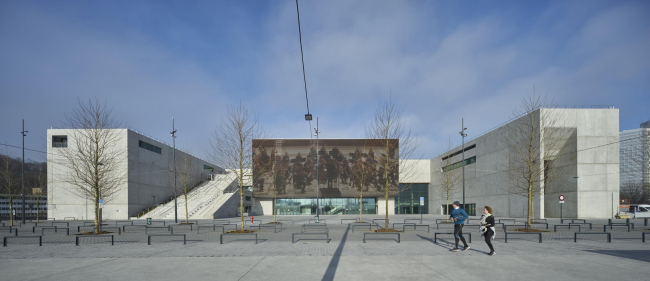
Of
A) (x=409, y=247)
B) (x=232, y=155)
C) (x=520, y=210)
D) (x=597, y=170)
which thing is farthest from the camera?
(x=520, y=210)

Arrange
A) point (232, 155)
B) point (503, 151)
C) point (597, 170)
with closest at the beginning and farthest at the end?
point (232, 155) → point (597, 170) → point (503, 151)

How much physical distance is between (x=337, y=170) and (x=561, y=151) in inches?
1250

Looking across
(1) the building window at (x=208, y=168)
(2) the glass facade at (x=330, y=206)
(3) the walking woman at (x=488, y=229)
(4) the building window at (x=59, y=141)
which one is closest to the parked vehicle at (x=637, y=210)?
(2) the glass facade at (x=330, y=206)

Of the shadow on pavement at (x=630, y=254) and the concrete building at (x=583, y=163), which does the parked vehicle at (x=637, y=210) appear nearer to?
the concrete building at (x=583, y=163)

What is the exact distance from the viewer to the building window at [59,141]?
48.6 m

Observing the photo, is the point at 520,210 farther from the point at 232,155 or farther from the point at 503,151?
the point at 232,155

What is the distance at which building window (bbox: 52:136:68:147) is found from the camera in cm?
4862

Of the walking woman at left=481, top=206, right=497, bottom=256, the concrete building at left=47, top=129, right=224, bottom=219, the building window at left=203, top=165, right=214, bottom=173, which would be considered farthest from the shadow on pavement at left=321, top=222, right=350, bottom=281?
the building window at left=203, top=165, right=214, bottom=173

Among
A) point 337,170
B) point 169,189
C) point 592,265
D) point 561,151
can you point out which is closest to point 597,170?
point 561,151

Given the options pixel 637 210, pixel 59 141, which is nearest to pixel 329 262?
pixel 59 141

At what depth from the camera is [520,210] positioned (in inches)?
1785

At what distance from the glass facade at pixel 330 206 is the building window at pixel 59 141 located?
33590 mm

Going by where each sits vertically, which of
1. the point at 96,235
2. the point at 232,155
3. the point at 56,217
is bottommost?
the point at 56,217

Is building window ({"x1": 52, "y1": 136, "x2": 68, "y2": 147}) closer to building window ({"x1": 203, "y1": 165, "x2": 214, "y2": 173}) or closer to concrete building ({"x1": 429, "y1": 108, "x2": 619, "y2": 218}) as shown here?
building window ({"x1": 203, "y1": 165, "x2": 214, "y2": 173})
